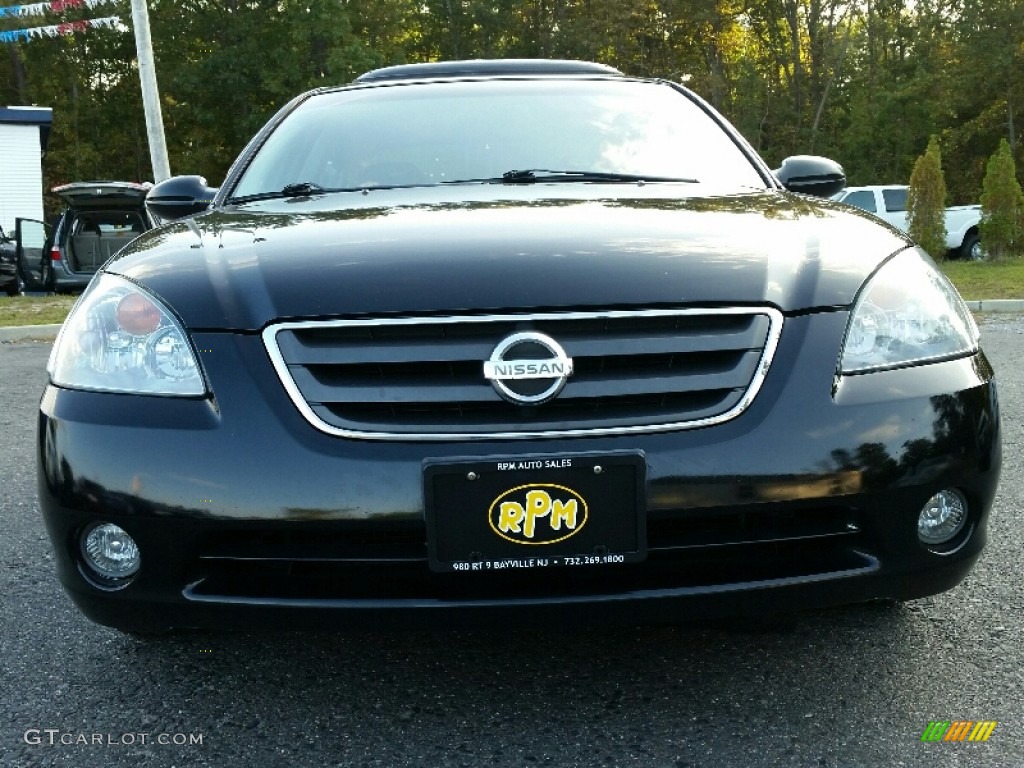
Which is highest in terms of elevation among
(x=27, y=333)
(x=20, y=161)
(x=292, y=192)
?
(x=292, y=192)

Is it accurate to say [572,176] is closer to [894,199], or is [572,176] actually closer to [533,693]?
[533,693]

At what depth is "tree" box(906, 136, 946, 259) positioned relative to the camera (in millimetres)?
18188

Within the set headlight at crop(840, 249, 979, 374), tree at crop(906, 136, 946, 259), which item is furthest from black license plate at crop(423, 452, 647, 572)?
tree at crop(906, 136, 946, 259)

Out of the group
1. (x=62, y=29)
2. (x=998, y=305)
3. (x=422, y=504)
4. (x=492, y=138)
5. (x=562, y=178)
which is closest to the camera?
(x=422, y=504)

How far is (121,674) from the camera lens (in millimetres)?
2359

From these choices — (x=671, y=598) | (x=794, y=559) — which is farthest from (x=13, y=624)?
(x=794, y=559)

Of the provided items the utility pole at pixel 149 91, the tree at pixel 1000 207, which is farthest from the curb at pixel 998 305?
the utility pole at pixel 149 91

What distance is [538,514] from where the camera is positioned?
71.4 inches

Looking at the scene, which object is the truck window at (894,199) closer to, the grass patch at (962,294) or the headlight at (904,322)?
the grass patch at (962,294)

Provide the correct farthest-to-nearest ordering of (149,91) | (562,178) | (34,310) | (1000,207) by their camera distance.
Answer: (1000,207) → (149,91) → (34,310) → (562,178)

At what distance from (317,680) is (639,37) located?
40270 millimetres

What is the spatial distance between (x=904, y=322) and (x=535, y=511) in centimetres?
84

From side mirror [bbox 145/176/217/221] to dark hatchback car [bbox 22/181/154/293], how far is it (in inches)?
439

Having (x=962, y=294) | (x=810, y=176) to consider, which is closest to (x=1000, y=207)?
(x=962, y=294)
